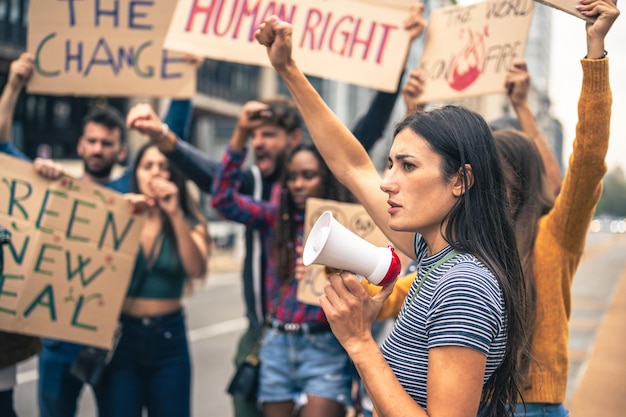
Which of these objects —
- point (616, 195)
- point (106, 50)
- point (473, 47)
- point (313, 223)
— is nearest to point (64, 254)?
point (106, 50)

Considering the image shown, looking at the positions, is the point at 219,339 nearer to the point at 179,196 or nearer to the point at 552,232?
the point at 179,196

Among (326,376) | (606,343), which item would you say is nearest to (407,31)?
(326,376)

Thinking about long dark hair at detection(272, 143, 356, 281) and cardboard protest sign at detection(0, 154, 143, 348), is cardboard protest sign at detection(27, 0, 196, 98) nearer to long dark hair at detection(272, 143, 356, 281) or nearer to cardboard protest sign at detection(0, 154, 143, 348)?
cardboard protest sign at detection(0, 154, 143, 348)

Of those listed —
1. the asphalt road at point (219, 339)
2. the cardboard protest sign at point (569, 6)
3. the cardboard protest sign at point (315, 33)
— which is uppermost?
the cardboard protest sign at point (569, 6)

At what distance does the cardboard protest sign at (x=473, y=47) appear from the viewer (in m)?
3.42

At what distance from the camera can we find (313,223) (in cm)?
345

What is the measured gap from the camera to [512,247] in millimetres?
1912

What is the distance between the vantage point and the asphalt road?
250 inches

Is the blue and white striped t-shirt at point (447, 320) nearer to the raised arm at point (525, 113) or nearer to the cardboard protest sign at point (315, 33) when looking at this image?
the raised arm at point (525, 113)

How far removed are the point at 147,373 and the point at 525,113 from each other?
2146 mm

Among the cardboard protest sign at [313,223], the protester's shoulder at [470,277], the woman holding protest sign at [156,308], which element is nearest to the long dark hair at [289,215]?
the cardboard protest sign at [313,223]

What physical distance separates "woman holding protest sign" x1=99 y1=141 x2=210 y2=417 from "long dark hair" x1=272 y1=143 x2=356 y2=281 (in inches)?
21.7

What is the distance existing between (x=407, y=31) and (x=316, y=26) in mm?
417

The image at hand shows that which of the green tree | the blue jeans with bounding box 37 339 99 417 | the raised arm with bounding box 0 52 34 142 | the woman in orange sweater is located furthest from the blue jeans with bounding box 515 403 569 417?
the green tree
